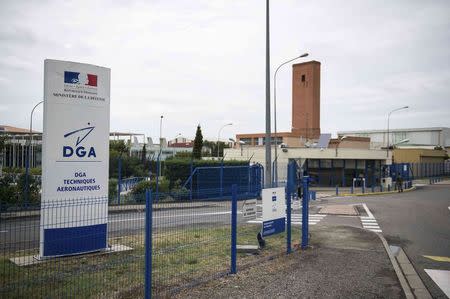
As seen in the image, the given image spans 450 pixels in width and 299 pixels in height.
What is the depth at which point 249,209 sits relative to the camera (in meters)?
8.98

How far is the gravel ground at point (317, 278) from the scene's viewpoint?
6887mm

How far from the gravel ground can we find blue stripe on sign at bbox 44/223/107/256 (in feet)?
10.4

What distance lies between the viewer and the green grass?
651 centimetres

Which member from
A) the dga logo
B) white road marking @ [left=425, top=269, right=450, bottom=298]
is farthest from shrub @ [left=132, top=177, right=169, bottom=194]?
white road marking @ [left=425, top=269, right=450, bottom=298]

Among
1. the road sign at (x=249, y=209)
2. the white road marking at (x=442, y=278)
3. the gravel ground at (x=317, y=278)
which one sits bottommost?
the white road marking at (x=442, y=278)

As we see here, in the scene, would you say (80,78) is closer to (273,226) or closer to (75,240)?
(75,240)

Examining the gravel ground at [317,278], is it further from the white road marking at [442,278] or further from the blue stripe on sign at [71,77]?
the blue stripe on sign at [71,77]

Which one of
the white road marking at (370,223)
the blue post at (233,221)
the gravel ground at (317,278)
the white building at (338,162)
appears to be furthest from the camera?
the white building at (338,162)

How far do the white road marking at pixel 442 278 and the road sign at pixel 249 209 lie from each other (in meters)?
3.84

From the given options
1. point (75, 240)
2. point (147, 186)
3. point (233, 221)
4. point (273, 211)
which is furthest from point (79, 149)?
point (147, 186)

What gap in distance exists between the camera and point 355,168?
42719 mm

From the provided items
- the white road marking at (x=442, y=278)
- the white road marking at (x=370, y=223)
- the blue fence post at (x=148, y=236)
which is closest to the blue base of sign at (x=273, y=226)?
the white road marking at (x=442, y=278)

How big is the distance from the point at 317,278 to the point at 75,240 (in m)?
5.19

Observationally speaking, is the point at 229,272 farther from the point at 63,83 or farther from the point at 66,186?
the point at 63,83
